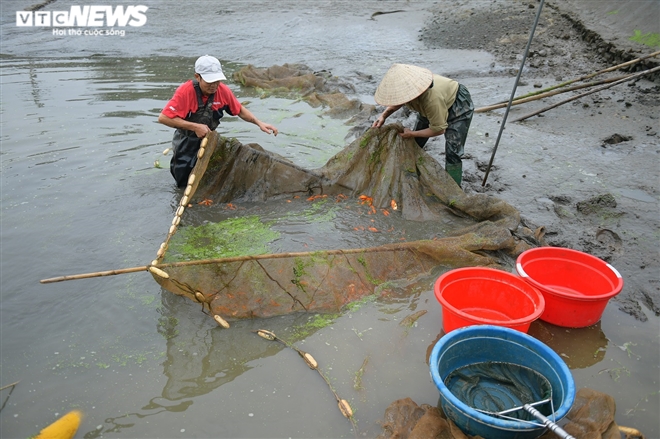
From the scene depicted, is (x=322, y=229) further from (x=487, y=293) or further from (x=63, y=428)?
(x=63, y=428)

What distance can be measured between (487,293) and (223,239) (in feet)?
8.53

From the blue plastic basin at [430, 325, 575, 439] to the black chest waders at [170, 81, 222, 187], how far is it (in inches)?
147

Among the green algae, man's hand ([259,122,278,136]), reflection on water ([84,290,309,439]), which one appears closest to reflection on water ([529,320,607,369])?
reflection on water ([84,290,309,439])

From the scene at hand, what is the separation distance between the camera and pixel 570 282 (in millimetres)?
4043

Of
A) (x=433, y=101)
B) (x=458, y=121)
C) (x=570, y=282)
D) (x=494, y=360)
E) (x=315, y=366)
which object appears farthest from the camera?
(x=458, y=121)

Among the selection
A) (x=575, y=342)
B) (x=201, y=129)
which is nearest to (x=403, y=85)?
(x=201, y=129)

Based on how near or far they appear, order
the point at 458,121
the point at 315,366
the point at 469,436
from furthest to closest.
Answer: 1. the point at 458,121
2. the point at 315,366
3. the point at 469,436

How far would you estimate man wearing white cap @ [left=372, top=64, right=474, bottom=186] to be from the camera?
477 centimetres

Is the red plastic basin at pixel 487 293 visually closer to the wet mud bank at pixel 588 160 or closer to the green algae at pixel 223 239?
the wet mud bank at pixel 588 160

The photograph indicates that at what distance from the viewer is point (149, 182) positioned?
6.30 m

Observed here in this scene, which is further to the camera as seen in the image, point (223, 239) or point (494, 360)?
point (223, 239)

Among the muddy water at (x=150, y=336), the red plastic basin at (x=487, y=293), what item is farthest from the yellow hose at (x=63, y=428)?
the red plastic basin at (x=487, y=293)

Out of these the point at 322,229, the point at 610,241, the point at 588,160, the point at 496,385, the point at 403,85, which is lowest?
the point at 322,229

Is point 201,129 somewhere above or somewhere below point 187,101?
below
